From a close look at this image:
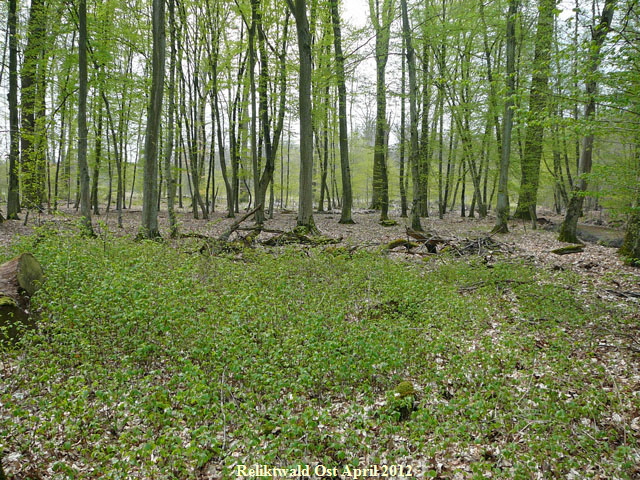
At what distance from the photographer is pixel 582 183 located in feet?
38.1

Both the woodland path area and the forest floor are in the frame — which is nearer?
the forest floor

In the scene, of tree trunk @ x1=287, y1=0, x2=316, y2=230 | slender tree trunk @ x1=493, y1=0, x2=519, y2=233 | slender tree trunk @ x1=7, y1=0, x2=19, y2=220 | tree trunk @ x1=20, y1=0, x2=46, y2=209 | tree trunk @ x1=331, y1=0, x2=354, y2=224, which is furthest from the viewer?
tree trunk @ x1=331, y1=0, x2=354, y2=224

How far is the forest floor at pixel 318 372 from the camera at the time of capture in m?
2.56

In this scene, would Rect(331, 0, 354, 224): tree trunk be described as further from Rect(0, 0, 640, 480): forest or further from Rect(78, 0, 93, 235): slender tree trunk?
Rect(78, 0, 93, 235): slender tree trunk

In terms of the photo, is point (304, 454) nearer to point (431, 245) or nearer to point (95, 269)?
point (95, 269)

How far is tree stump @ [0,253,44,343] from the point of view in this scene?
4.02 meters

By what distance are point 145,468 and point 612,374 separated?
4446 millimetres

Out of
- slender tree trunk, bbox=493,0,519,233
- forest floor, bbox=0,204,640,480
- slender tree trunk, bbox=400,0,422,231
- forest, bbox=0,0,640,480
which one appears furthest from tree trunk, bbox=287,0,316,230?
slender tree trunk, bbox=493,0,519,233

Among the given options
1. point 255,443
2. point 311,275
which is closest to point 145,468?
point 255,443

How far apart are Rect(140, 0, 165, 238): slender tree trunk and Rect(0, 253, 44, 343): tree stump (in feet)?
14.2

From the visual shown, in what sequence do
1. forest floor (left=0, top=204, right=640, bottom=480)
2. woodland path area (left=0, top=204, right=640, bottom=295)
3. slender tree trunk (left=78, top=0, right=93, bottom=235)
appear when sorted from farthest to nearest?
slender tree trunk (left=78, top=0, right=93, bottom=235), woodland path area (left=0, top=204, right=640, bottom=295), forest floor (left=0, top=204, right=640, bottom=480)

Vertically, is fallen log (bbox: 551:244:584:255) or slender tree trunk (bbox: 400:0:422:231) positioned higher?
slender tree trunk (bbox: 400:0:422:231)

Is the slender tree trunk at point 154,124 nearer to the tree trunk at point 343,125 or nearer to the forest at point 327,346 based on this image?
the forest at point 327,346

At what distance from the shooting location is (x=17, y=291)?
14.8 ft
